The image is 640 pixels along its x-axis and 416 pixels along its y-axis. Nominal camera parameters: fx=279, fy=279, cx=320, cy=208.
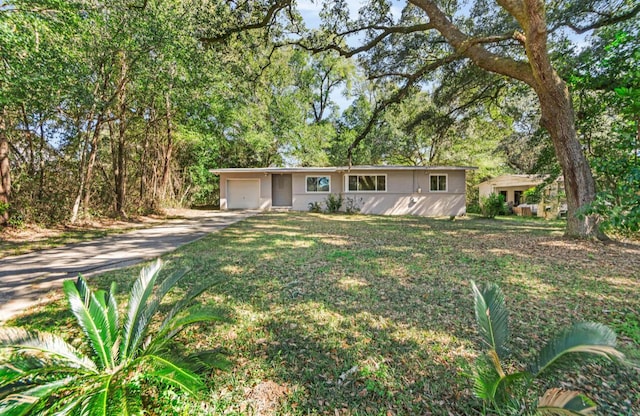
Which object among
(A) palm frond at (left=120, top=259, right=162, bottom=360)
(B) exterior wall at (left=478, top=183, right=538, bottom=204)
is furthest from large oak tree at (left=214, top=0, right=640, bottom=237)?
(B) exterior wall at (left=478, top=183, right=538, bottom=204)

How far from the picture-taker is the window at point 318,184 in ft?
52.3

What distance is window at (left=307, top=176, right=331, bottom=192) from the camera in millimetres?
15945

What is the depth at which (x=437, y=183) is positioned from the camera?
49.6ft

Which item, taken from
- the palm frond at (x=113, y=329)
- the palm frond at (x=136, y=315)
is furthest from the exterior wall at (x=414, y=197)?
the palm frond at (x=113, y=329)

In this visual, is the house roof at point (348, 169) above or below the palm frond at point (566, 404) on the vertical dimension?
above

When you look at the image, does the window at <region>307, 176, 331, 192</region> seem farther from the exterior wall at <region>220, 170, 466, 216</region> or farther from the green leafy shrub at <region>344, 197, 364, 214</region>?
the green leafy shrub at <region>344, 197, 364, 214</region>

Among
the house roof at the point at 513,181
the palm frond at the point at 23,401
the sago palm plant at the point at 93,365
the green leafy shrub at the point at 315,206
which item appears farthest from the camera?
the house roof at the point at 513,181

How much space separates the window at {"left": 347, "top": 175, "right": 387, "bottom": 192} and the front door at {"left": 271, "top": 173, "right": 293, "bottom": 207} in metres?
3.73

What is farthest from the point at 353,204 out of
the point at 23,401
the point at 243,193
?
the point at 23,401

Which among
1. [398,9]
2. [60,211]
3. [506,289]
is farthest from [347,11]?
[60,211]

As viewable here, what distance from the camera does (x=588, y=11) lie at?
708cm

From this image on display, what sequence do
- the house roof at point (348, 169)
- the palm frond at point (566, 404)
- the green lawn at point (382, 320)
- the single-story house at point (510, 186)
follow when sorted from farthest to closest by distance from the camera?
the single-story house at point (510, 186) < the house roof at point (348, 169) < the green lawn at point (382, 320) < the palm frond at point (566, 404)

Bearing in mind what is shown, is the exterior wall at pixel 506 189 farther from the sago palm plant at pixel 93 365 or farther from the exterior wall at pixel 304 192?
the sago palm plant at pixel 93 365

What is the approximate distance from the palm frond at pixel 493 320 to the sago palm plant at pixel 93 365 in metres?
1.77
